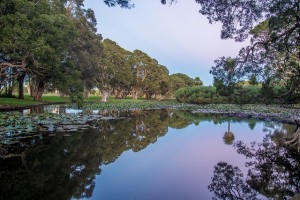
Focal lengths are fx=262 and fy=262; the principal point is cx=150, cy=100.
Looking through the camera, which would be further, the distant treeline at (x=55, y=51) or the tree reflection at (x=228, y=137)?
the distant treeline at (x=55, y=51)

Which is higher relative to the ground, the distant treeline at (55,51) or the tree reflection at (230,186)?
the distant treeline at (55,51)

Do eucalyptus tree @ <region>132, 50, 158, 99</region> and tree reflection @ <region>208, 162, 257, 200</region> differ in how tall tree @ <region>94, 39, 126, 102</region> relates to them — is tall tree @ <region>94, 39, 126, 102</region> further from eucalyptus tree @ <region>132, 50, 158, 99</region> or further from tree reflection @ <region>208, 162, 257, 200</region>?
tree reflection @ <region>208, 162, 257, 200</region>

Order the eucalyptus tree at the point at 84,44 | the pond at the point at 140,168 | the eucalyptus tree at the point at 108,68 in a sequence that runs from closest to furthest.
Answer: the pond at the point at 140,168
the eucalyptus tree at the point at 84,44
the eucalyptus tree at the point at 108,68

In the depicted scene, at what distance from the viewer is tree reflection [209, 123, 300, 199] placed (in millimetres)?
5844

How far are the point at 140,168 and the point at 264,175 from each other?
132 inches

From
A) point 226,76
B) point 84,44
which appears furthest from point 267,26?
point 84,44

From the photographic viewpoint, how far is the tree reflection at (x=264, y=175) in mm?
5844

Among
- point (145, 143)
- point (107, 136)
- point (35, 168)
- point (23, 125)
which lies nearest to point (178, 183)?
point (35, 168)

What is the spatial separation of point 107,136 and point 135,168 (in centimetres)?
460

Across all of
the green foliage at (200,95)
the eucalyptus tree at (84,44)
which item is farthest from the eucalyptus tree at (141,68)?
the eucalyptus tree at (84,44)

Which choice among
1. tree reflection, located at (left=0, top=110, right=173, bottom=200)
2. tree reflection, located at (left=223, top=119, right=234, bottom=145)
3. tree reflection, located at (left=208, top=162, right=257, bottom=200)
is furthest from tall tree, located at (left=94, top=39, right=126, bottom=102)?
tree reflection, located at (left=208, top=162, right=257, bottom=200)

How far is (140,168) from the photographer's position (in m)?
7.39

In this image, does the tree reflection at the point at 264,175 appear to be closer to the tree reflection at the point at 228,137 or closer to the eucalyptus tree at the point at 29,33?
the tree reflection at the point at 228,137

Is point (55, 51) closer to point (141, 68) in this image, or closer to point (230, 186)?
point (230, 186)
